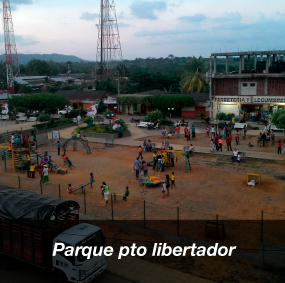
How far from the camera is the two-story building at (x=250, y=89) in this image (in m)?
43.8

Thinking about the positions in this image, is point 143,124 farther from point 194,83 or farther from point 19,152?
point 194,83

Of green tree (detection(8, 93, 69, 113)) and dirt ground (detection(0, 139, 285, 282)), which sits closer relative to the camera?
dirt ground (detection(0, 139, 285, 282))

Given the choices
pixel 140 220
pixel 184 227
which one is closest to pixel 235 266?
pixel 184 227

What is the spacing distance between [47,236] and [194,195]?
9.60 metres

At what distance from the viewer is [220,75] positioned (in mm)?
45781

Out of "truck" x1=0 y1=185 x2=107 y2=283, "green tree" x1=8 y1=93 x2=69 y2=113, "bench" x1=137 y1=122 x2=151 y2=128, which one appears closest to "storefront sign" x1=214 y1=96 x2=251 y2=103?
"bench" x1=137 y1=122 x2=151 y2=128

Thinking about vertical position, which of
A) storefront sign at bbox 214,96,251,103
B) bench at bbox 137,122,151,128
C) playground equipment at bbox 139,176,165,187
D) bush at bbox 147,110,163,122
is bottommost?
playground equipment at bbox 139,176,165,187

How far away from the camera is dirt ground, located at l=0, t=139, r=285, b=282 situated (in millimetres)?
12082

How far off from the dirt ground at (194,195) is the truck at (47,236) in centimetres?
269

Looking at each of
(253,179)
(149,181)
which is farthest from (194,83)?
(149,181)

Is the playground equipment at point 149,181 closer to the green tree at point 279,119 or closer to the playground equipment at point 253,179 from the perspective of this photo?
the playground equipment at point 253,179

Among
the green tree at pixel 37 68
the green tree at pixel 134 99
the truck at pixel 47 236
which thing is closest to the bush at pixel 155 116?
the green tree at pixel 134 99

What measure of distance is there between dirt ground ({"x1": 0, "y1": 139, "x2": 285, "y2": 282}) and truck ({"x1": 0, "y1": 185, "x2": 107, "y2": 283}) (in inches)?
106

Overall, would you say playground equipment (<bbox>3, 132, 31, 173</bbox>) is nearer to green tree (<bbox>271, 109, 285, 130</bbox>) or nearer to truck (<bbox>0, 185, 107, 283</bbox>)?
truck (<bbox>0, 185, 107, 283</bbox>)
